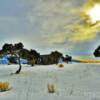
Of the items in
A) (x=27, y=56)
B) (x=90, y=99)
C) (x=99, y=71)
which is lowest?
(x=90, y=99)

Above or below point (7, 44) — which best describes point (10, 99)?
below

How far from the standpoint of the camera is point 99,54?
167 feet

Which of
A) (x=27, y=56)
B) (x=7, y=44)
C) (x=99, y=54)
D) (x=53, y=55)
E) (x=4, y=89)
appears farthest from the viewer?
(x=53, y=55)

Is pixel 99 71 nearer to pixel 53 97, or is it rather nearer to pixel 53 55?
pixel 53 97

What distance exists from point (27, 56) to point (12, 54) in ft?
8.04

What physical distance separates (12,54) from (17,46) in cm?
114

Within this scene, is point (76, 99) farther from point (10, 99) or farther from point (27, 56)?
point (27, 56)

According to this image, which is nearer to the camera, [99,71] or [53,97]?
[53,97]

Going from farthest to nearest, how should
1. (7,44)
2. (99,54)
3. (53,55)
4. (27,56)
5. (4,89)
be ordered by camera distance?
(53,55) → (99,54) → (27,56) → (7,44) → (4,89)

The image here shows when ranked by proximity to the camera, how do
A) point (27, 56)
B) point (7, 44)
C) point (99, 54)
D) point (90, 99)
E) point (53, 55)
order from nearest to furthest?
point (90, 99) → point (7, 44) → point (27, 56) → point (99, 54) → point (53, 55)

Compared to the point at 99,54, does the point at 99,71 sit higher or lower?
lower

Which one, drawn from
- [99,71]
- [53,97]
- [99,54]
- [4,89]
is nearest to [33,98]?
[53,97]

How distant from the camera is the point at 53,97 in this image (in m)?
13.6

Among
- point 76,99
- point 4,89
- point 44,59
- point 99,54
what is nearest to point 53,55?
point 44,59
